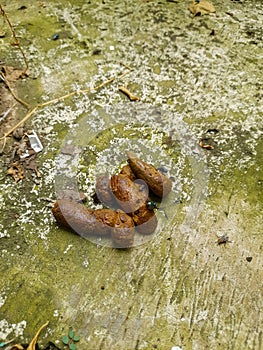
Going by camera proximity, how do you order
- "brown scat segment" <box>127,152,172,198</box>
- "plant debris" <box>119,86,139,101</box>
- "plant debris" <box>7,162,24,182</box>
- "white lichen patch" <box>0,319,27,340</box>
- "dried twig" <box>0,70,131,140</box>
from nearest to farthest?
"white lichen patch" <box>0,319,27,340</box>, "brown scat segment" <box>127,152,172,198</box>, "plant debris" <box>7,162,24,182</box>, "dried twig" <box>0,70,131,140</box>, "plant debris" <box>119,86,139,101</box>

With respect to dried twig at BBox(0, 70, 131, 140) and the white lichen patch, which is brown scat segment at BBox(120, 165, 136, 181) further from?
the white lichen patch

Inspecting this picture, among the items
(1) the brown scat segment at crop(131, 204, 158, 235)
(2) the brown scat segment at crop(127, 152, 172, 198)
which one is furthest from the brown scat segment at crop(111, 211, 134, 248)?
(2) the brown scat segment at crop(127, 152, 172, 198)

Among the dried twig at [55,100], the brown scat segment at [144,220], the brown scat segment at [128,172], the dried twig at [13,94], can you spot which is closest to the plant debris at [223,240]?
the brown scat segment at [144,220]

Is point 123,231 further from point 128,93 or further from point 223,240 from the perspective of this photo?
point 128,93

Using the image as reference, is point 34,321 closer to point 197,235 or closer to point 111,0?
point 197,235

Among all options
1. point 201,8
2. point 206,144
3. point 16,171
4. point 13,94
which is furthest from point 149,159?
point 201,8

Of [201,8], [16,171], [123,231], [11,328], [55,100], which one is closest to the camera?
[11,328]
